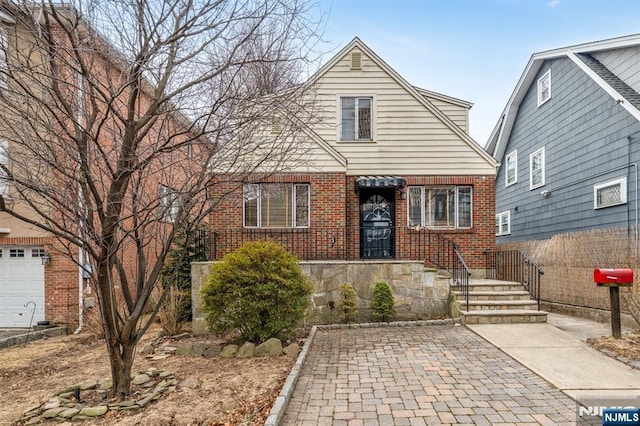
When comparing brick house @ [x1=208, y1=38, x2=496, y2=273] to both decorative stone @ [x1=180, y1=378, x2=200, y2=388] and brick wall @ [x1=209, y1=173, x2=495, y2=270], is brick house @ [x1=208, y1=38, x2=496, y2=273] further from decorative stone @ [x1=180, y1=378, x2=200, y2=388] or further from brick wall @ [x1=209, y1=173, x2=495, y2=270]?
decorative stone @ [x1=180, y1=378, x2=200, y2=388]

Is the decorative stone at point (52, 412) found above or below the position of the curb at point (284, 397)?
below

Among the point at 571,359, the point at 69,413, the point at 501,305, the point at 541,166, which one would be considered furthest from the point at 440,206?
the point at 69,413

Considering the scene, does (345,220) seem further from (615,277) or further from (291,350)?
(615,277)

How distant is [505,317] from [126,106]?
7855 mm

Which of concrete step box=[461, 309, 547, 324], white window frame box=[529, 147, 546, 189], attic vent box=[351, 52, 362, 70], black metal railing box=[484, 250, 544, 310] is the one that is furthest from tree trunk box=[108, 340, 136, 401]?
white window frame box=[529, 147, 546, 189]

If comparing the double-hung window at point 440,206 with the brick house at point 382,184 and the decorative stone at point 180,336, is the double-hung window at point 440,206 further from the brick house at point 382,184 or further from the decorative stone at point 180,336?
the decorative stone at point 180,336

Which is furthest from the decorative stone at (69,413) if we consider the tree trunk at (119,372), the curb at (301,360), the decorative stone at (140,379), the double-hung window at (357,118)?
the double-hung window at (357,118)

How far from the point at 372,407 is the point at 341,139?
8451 millimetres

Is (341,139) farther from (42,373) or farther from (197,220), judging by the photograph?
(42,373)

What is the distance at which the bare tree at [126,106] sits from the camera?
4320mm

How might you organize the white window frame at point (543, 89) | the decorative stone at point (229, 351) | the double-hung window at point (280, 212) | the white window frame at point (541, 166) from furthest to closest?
1. the white window frame at point (541, 166)
2. the white window frame at point (543, 89)
3. the double-hung window at point (280, 212)
4. the decorative stone at point (229, 351)

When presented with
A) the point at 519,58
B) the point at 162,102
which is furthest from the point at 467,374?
the point at 519,58

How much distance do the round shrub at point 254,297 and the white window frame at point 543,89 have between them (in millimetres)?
11743

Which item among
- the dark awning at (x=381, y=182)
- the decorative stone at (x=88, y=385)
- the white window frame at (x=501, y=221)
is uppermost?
the dark awning at (x=381, y=182)
